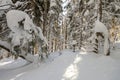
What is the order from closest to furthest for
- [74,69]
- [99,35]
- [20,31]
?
1. [74,69]
2. [20,31]
3. [99,35]

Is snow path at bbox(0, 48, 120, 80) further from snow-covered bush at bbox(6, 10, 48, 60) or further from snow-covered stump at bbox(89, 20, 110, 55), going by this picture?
snow-covered bush at bbox(6, 10, 48, 60)

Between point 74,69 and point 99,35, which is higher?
point 99,35

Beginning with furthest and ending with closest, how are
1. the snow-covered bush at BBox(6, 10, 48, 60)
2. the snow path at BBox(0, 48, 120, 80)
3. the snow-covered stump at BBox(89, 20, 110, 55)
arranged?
the snow-covered stump at BBox(89, 20, 110, 55) < the snow-covered bush at BBox(6, 10, 48, 60) < the snow path at BBox(0, 48, 120, 80)

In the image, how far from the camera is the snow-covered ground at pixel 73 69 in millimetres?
10023

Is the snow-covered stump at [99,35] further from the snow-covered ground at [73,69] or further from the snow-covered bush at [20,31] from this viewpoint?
the snow-covered bush at [20,31]

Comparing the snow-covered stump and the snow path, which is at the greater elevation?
the snow-covered stump

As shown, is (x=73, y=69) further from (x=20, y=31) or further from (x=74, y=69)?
(x=20, y=31)

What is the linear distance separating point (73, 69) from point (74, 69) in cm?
6

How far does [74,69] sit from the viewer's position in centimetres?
1069

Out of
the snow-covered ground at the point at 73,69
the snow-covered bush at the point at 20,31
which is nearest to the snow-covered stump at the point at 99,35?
the snow-covered ground at the point at 73,69

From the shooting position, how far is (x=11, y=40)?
11531mm

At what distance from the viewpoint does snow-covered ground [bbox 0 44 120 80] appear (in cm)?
1002

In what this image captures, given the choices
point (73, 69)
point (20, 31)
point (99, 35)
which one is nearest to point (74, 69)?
point (73, 69)

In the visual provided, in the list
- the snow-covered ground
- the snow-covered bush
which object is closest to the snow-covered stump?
the snow-covered ground
